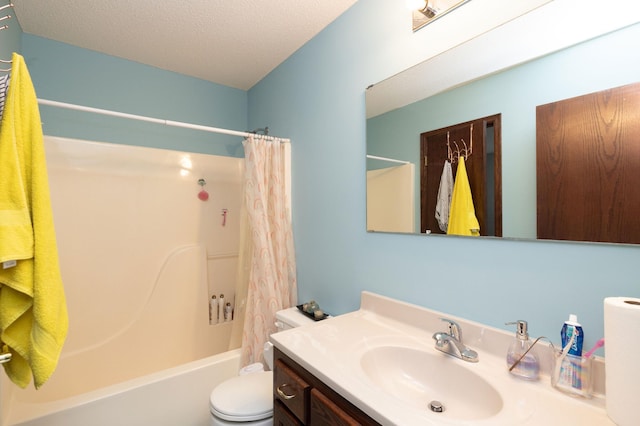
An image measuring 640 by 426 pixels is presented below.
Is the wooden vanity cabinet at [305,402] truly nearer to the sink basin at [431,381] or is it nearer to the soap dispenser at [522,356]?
the sink basin at [431,381]

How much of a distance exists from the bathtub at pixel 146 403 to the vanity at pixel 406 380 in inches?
28.7

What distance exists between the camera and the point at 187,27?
5.44ft

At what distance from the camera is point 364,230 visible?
140cm

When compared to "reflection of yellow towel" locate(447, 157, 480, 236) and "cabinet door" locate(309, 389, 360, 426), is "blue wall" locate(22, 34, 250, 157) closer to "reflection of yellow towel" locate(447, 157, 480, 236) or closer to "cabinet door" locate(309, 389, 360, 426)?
"reflection of yellow towel" locate(447, 157, 480, 236)

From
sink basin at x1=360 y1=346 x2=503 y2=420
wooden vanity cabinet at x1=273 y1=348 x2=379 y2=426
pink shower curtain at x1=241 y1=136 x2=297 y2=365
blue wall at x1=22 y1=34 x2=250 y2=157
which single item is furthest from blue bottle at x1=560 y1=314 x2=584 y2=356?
blue wall at x1=22 y1=34 x2=250 y2=157

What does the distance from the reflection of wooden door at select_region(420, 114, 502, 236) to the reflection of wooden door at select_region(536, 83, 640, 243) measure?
4.4 inches

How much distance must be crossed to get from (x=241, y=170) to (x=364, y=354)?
1806mm

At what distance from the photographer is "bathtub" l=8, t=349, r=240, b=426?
1223mm

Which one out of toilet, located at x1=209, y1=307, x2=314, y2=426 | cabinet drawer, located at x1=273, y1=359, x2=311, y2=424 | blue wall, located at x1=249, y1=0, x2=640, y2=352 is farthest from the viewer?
toilet, located at x1=209, y1=307, x2=314, y2=426

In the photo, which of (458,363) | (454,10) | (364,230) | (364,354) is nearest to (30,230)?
(364,354)

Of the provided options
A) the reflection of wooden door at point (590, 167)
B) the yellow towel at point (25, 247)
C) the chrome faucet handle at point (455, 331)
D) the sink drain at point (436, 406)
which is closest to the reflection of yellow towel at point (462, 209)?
the reflection of wooden door at point (590, 167)

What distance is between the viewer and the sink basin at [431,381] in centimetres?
82

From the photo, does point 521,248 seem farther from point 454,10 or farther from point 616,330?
point 454,10

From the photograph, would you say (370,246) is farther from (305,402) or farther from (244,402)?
(244,402)
